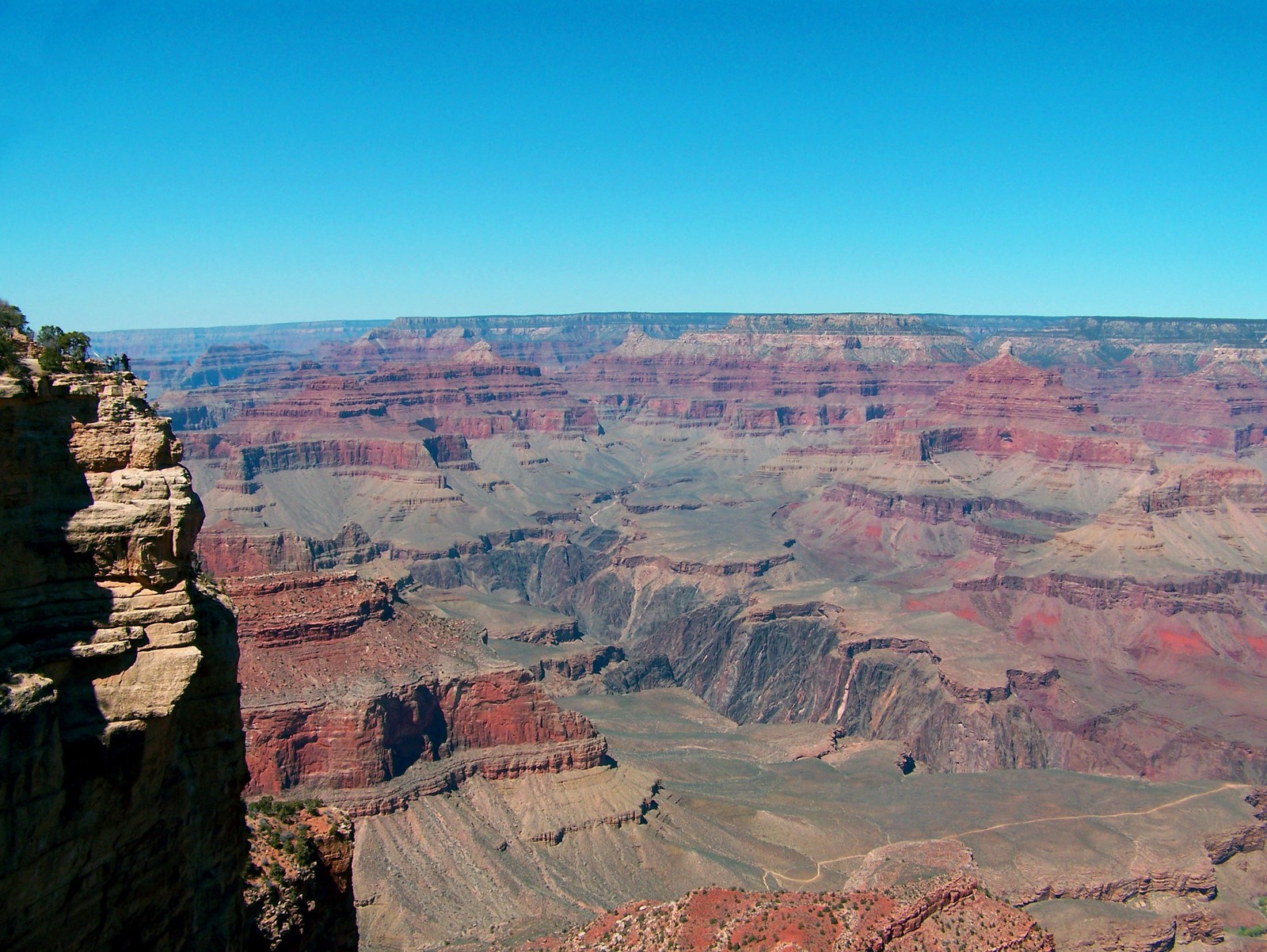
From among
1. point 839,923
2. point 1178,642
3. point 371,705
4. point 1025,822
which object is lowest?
point 1178,642

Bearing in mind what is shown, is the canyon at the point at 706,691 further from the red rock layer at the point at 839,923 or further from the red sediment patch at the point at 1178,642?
the red sediment patch at the point at 1178,642

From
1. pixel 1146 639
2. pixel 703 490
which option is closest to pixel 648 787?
pixel 1146 639

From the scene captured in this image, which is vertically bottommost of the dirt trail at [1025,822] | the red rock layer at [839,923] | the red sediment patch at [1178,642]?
the red sediment patch at [1178,642]

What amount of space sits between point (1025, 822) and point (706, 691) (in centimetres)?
4837

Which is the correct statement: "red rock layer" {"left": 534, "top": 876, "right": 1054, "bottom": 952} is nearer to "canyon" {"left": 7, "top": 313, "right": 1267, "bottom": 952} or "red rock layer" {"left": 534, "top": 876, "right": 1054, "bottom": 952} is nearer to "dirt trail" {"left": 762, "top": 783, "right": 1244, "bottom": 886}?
"canyon" {"left": 7, "top": 313, "right": 1267, "bottom": 952}

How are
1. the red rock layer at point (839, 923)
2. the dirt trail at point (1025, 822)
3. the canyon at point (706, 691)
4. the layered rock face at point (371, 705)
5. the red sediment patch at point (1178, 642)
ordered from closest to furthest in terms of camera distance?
the canyon at point (706, 691)
the red rock layer at point (839, 923)
the layered rock face at point (371, 705)
the dirt trail at point (1025, 822)
the red sediment patch at point (1178, 642)

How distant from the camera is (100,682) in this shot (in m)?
14.6

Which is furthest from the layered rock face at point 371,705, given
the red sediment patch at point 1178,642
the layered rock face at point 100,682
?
the red sediment patch at point 1178,642

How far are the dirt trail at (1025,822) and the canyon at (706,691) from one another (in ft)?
0.83

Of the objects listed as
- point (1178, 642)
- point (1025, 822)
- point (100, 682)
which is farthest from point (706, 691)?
point (100, 682)

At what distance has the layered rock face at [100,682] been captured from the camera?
42.3 feet

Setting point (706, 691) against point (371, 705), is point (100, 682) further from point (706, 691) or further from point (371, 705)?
point (706, 691)

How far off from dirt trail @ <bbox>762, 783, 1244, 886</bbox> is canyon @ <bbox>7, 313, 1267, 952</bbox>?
25cm

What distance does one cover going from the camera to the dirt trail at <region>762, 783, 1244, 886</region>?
5038cm
